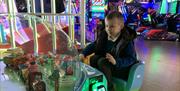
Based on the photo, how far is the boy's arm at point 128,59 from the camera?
1735 millimetres

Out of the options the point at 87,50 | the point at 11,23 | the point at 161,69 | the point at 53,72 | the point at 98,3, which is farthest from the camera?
the point at 98,3

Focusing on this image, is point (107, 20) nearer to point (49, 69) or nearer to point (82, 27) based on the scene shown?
point (82, 27)

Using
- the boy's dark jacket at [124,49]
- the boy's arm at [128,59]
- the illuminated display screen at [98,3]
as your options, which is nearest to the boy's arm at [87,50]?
the boy's dark jacket at [124,49]

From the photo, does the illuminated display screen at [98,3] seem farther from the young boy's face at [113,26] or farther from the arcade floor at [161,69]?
the young boy's face at [113,26]

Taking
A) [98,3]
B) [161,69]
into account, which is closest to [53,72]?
[161,69]

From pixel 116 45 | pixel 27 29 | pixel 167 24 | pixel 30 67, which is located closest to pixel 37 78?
pixel 30 67

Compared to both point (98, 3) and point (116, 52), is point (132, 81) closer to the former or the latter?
point (116, 52)

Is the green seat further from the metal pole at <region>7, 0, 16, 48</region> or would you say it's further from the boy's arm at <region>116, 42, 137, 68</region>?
the metal pole at <region>7, 0, 16, 48</region>

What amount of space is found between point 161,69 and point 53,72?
2.84 m

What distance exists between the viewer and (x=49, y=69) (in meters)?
1.16

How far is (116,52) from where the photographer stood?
1.81 metres

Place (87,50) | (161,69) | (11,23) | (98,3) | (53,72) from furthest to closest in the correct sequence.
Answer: (98,3)
(161,69)
(87,50)
(11,23)
(53,72)

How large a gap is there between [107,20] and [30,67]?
867mm

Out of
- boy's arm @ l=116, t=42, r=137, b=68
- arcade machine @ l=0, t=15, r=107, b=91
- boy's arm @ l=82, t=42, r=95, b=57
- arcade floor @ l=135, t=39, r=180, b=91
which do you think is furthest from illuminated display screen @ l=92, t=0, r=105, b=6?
arcade machine @ l=0, t=15, r=107, b=91
